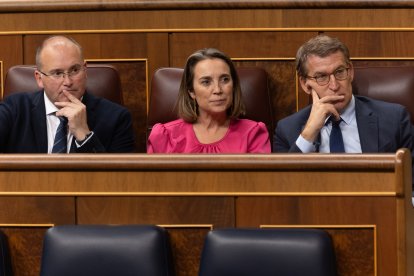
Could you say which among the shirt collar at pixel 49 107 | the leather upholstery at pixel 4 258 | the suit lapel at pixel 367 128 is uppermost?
the shirt collar at pixel 49 107

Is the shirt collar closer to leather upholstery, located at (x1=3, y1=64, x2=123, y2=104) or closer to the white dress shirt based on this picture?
leather upholstery, located at (x1=3, y1=64, x2=123, y2=104)

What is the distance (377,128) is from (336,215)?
25 cm

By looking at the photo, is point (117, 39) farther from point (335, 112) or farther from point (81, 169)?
point (81, 169)

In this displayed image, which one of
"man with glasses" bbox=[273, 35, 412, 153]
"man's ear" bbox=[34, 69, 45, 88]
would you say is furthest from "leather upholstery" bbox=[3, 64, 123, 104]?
"man with glasses" bbox=[273, 35, 412, 153]

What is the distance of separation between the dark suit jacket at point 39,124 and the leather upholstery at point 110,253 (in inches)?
10.4

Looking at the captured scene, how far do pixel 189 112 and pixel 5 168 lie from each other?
292 millimetres

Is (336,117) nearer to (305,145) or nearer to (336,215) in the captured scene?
(305,145)

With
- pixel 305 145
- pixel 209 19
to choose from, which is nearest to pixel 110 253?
pixel 305 145

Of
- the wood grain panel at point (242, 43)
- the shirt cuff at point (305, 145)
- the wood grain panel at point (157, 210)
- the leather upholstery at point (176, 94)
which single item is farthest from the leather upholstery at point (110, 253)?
the wood grain panel at point (242, 43)

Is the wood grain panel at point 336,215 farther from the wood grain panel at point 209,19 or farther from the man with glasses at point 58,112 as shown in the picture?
the wood grain panel at point 209,19

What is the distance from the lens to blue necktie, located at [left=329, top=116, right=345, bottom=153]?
102cm

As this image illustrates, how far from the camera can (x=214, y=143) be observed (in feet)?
3.52

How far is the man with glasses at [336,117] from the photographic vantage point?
39.9 inches

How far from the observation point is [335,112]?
1.02 meters
